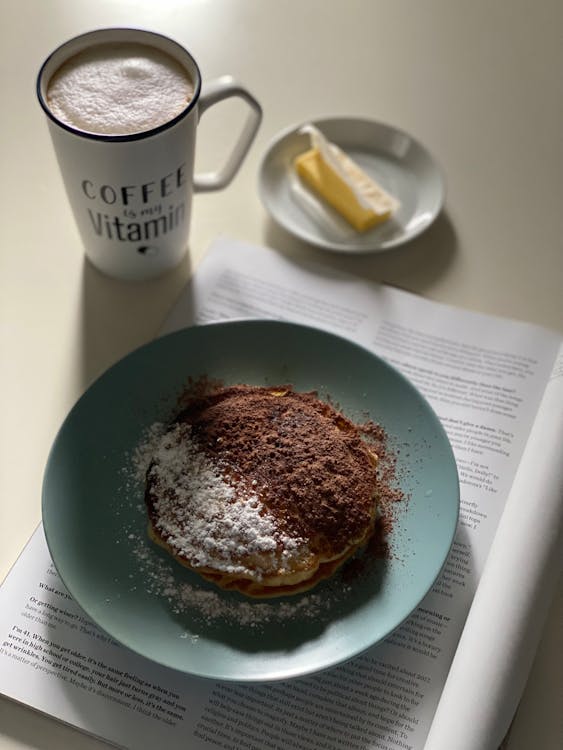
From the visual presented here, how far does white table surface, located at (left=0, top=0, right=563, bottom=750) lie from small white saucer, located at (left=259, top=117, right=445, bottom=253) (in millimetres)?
26

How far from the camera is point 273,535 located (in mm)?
708

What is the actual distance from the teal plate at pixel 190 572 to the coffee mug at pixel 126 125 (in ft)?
0.45

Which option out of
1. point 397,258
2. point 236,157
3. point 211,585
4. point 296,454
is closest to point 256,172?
point 236,157

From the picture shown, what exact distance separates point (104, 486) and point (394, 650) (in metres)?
0.30

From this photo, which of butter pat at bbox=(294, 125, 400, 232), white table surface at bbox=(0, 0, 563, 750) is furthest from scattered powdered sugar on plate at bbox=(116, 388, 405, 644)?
butter pat at bbox=(294, 125, 400, 232)

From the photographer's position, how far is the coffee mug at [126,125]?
0.79 m

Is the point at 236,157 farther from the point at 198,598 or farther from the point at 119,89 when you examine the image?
the point at 198,598

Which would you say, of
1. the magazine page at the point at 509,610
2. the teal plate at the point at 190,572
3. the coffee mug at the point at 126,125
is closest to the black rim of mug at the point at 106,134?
the coffee mug at the point at 126,125

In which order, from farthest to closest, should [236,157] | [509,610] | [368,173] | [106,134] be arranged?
[368,173], [236,157], [106,134], [509,610]

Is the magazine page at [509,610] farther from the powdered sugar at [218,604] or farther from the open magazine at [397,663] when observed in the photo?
the powdered sugar at [218,604]

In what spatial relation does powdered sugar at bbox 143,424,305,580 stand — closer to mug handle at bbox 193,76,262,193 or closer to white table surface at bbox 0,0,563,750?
white table surface at bbox 0,0,563,750

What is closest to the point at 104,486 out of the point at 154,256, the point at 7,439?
the point at 7,439

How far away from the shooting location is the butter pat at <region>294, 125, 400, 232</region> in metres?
1.00

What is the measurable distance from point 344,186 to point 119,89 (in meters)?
0.30
